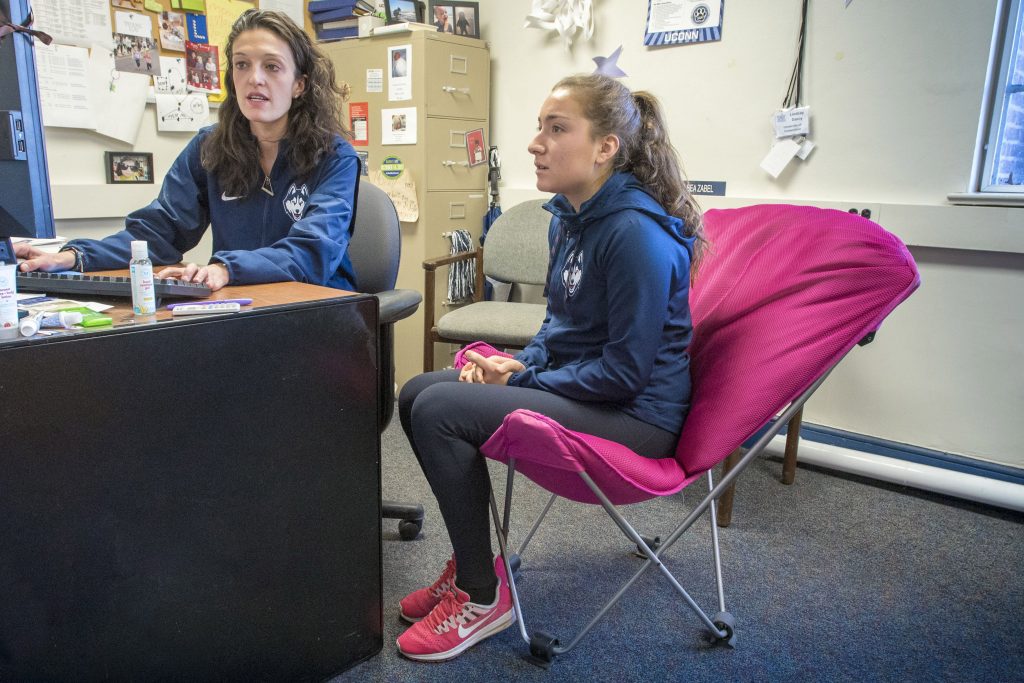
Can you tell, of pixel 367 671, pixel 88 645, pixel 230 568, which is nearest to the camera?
pixel 88 645

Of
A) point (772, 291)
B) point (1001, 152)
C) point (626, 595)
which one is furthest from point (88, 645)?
point (1001, 152)

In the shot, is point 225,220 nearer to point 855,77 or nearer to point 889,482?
point 855,77

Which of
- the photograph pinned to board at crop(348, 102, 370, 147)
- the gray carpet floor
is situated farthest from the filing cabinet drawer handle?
the gray carpet floor

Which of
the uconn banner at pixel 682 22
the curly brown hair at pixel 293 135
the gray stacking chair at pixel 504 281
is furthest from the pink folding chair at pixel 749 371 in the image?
the uconn banner at pixel 682 22

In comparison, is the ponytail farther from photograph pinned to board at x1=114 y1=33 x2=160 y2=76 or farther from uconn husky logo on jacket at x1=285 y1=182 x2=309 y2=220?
photograph pinned to board at x1=114 y1=33 x2=160 y2=76

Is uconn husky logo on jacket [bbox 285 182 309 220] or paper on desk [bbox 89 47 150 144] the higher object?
paper on desk [bbox 89 47 150 144]

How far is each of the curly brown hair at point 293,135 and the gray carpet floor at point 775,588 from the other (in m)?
0.98

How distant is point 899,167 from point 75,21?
2.76 m

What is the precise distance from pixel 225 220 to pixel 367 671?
40.2 inches

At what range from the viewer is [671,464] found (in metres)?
1.35

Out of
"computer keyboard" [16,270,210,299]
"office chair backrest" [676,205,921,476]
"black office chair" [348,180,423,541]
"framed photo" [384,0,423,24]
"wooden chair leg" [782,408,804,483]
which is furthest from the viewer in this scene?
"framed photo" [384,0,423,24]

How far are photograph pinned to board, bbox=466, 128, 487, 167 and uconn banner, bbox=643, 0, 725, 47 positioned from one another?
0.80m

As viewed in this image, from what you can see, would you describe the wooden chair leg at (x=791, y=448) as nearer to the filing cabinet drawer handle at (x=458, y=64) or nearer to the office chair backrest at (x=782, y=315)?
the office chair backrest at (x=782, y=315)

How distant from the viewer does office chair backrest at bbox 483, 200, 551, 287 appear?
9.18 ft
